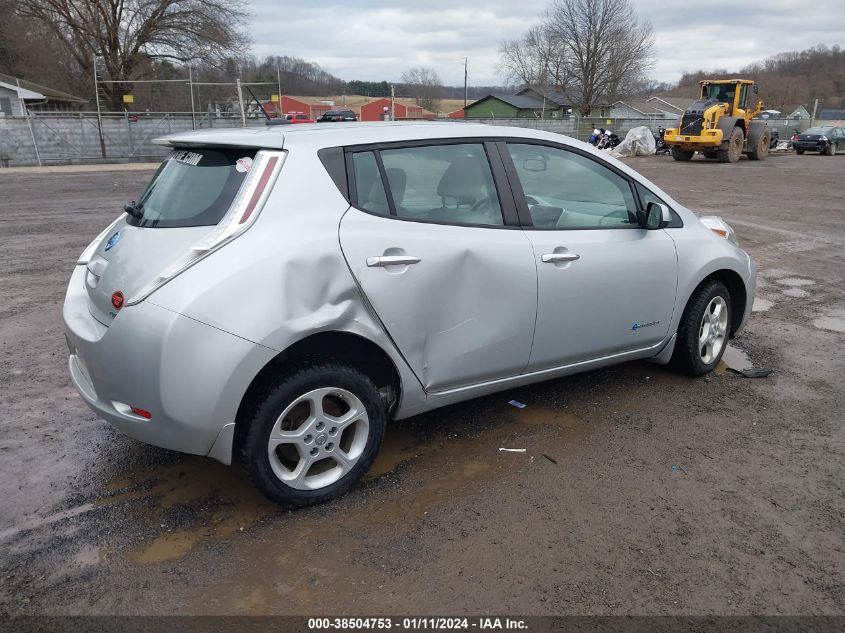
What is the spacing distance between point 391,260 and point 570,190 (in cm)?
169

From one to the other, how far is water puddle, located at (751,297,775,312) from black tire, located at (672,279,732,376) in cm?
209

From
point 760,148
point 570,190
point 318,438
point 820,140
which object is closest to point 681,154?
point 760,148

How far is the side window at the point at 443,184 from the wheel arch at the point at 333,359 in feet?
2.15

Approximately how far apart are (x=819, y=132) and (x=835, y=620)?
123ft

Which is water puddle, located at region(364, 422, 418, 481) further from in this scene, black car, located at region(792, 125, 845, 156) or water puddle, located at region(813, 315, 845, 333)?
black car, located at region(792, 125, 845, 156)

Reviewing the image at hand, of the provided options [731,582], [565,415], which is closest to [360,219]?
[565,415]

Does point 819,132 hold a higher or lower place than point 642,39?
lower

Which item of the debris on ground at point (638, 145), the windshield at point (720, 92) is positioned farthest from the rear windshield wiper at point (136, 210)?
the debris on ground at point (638, 145)

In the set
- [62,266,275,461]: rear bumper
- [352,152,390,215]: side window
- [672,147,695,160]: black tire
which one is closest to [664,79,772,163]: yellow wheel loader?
[672,147,695,160]: black tire

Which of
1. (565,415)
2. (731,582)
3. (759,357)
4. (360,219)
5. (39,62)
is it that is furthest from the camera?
(39,62)

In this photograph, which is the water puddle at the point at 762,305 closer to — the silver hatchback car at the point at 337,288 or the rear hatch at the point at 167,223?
the silver hatchback car at the point at 337,288

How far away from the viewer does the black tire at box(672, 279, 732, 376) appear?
439cm

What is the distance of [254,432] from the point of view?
282 cm

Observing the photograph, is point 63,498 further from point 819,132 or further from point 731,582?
point 819,132
